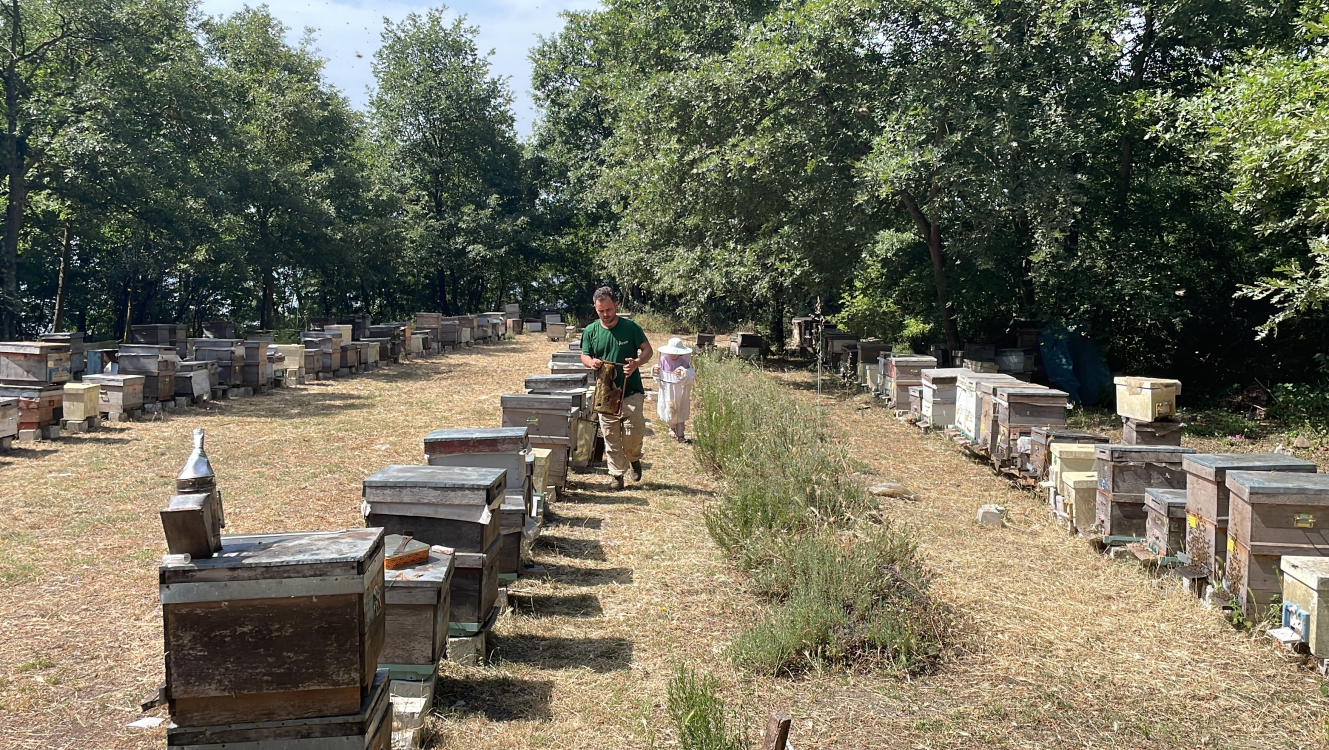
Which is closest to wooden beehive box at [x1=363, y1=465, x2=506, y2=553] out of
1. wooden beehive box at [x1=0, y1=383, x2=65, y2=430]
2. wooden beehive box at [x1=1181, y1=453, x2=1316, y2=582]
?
wooden beehive box at [x1=1181, y1=453, x2=1316, y2=582]

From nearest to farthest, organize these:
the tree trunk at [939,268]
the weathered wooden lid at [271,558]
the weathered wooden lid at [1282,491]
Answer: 1. the weathered wooden lid at [271,558]
2. the weathered wooden lid at [1282,491]
3. the tree trunk at [939,268]

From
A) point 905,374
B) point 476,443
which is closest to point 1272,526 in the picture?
point 476,443

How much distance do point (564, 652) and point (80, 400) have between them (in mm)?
9271

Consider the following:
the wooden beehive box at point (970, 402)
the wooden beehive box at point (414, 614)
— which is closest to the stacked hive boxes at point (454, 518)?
the wooden beehive box at point (414, 614)

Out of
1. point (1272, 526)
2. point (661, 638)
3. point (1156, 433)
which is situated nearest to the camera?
point (661, 638)

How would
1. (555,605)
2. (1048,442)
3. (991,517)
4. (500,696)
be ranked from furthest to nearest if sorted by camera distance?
(1048,442), (991,517), (555,605), (500,696)

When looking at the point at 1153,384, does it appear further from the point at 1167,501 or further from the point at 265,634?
the point at 265,634

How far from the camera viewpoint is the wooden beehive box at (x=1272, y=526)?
5086mm

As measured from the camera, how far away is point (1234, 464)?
5562 millimetres

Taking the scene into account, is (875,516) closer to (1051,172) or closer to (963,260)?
(1051,172)

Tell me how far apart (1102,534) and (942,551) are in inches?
50.5

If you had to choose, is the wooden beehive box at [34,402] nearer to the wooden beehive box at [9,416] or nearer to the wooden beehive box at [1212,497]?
the wooden beehive box at [9,416]

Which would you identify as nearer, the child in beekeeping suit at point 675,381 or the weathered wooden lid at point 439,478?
the weathered wooden lid at point 439,478

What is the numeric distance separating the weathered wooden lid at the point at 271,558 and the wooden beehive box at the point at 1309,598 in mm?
4642
